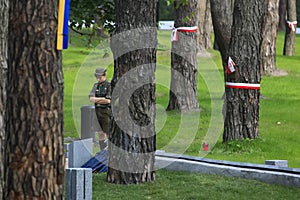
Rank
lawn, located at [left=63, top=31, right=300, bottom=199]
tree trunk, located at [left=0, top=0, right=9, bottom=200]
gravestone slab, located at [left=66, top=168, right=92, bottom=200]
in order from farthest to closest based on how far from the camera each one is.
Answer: lawn, located at [left=63, top=31, right=300, bottom=199] < gravestone slab, located at [left=66, top=168, right=92, bottom=200] < tree trunk, located at [left=0, top=0, right=9, bottom=200]

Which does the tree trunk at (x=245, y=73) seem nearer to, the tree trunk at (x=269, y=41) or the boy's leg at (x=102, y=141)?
the boy's leg at (x=102, y=141)

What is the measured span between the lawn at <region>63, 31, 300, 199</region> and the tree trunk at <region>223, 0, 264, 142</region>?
30 centimetres

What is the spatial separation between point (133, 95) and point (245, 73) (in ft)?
13.7

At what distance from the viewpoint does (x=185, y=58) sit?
22281mm

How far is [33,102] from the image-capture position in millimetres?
7465

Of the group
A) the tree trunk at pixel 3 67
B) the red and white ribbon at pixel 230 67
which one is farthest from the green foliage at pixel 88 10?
the tree trunk at pixel 3 67

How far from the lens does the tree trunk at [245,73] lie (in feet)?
50.5

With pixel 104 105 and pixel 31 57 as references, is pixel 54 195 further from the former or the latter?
pixel 104 105

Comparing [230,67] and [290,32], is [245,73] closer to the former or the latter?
[230,67]

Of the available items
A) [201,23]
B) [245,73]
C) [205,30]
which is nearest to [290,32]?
[201,23]

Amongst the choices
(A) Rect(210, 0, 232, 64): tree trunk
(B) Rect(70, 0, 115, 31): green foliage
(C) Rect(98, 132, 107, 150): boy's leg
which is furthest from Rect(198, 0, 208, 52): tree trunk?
(B) Rect(70, 0, 115, 31): green foliage

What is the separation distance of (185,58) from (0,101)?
51.3 feet

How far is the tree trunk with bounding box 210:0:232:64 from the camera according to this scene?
59.2 feet

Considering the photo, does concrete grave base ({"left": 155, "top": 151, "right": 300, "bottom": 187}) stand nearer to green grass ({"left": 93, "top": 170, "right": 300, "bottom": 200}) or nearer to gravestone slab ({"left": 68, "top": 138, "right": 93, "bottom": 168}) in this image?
green grass ({"left": 93, "top": 170, "right": 300, "bottom": 200})
